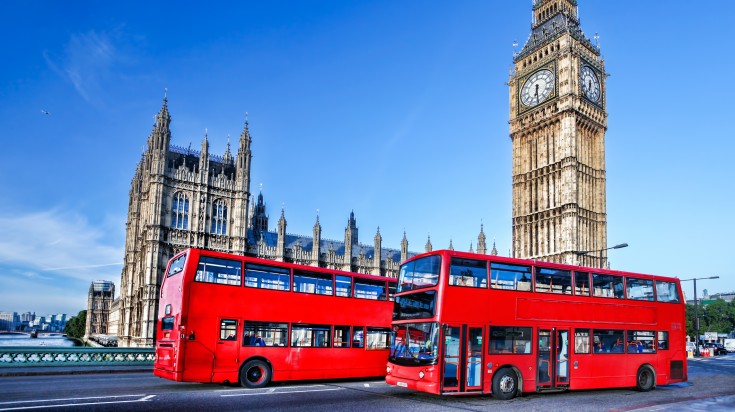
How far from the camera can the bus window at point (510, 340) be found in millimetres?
16984

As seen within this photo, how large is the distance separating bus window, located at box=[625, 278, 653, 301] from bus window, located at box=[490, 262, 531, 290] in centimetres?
481

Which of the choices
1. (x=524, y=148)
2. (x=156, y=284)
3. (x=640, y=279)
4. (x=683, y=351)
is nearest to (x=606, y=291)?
(x=640, y=279)

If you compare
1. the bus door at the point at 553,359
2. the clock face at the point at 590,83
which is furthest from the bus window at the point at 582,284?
the clock face at the point at 590,83

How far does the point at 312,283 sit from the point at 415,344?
5.10 metres

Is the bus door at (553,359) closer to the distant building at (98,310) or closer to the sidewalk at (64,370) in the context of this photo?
the sidewalk at (64,370)

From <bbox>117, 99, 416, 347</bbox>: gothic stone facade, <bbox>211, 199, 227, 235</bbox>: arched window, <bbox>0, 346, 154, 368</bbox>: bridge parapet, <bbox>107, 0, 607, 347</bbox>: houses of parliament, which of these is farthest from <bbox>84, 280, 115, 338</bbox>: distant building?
<bbox>0, 346, 154, 368</bbox>: bridge parapet

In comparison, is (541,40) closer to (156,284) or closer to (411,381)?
(156,284)

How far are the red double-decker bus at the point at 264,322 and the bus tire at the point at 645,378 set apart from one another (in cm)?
942

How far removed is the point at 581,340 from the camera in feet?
61.6

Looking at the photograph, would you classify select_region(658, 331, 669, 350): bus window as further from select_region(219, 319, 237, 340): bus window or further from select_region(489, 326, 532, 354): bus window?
select_region(219, 319, 237, 340): bus window

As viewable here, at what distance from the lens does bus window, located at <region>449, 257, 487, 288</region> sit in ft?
53.6

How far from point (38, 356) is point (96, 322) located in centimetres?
11225

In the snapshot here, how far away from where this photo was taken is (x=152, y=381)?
67.2 ft

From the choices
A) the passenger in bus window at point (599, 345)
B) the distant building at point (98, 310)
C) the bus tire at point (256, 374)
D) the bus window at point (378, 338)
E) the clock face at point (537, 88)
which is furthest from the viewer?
the distant building at point (98, 310)
